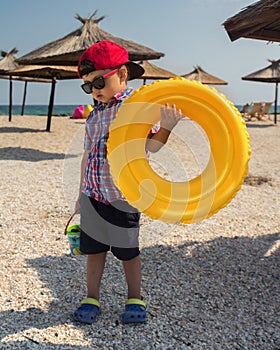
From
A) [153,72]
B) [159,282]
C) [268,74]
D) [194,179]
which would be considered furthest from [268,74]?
[194,179]

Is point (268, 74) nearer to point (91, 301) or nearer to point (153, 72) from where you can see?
point (153, 72)

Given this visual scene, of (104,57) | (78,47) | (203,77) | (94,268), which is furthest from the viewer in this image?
(203,77)

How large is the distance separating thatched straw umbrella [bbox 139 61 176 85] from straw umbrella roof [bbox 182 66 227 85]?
4.36 metres

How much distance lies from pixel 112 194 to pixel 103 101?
0.48 m

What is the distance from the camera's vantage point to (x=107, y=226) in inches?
94.5

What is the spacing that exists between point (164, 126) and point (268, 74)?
17642mm

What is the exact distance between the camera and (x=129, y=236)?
240 cm

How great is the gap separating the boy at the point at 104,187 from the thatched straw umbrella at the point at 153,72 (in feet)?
39.1

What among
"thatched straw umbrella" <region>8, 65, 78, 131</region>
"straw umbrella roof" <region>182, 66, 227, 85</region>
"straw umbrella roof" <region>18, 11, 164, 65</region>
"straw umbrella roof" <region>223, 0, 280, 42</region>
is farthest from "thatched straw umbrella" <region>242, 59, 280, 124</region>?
"straw umbrella roof" <region>223, 0, 280, 42</region>

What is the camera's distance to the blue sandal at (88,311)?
2.47 meters

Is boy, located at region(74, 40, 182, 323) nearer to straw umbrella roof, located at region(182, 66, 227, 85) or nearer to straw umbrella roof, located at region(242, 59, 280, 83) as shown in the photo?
straw umbrella roof, located at region(242, 59, 280, 83)

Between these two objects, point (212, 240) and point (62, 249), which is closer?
point (62, 249)

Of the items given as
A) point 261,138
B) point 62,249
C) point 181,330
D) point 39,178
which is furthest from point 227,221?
point 261,138

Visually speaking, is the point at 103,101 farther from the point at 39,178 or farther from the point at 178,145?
the point at 178,145
